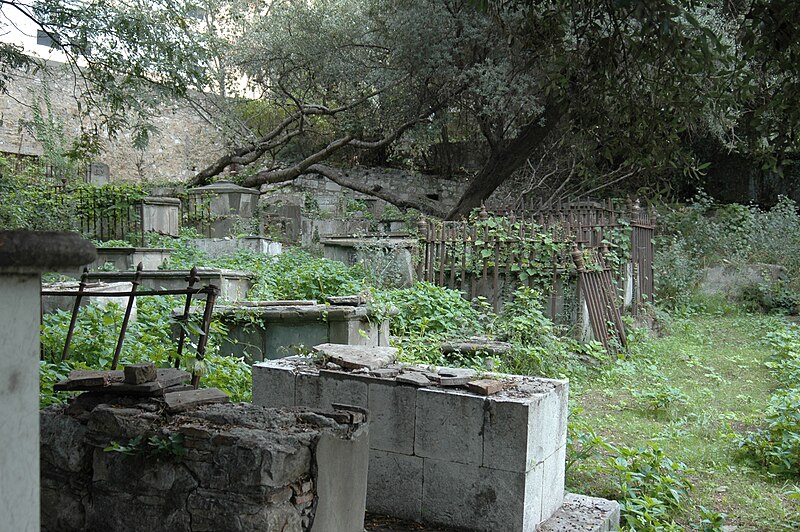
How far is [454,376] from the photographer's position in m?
3.96

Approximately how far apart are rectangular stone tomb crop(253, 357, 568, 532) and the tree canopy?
6.23 ft

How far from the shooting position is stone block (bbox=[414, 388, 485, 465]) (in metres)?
3.78

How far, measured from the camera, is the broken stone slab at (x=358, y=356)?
4.23 meters

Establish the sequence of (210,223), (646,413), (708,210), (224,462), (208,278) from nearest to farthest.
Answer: (224,462) < (646,413) < (208,278) < (210,223) < (708,210)

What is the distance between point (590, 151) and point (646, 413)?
2.75 m

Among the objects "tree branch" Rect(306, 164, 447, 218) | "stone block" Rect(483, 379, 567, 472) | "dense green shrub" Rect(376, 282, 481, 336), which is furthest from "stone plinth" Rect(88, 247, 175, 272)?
"tree branch" Rect(306, 164, 447, 218)

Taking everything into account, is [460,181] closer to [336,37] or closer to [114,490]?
[336,37]

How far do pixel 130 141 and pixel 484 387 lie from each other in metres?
19.8

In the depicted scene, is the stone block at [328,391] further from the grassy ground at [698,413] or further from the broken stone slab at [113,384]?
the grassy ground at [698,413]

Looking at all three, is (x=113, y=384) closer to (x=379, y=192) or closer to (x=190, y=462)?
(x=190, y=462)

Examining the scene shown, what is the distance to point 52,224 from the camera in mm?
11930

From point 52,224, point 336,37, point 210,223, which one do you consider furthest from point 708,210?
point 52,224

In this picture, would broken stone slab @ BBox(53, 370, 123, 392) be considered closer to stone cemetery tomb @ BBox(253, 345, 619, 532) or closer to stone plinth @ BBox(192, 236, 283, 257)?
stone cemetery tomb @ BBox(253, 345, 619, 532)

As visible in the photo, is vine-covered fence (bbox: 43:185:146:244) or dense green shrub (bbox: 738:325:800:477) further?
vine-covered fence (bbox: 43:185:146:244)
